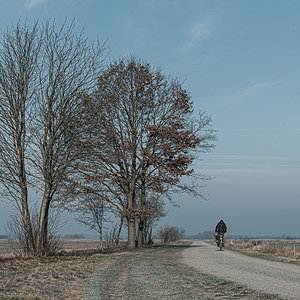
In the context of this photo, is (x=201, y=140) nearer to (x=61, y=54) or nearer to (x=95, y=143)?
(x=95, y=143)

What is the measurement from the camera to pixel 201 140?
99.7 feet

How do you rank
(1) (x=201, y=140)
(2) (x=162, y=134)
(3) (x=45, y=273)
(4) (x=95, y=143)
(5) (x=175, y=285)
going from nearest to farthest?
(5) (x=175, y=285)
(3) (x=45, y=273)
(4) (x=95, y=143)
(2) (x=162, y=134)
(1) (x=201, y=140)

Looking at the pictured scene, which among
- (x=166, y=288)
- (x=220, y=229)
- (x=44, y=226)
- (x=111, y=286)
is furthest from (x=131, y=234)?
(x=166, y=288)

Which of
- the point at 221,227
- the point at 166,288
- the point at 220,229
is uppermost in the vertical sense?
the point at 221,227

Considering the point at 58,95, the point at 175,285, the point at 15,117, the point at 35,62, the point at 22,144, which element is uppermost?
the point at 35,62

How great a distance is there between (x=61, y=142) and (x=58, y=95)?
213 centimetres

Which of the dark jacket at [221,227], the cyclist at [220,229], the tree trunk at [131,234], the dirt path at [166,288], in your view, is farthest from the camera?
the tree trunk at [131,234]

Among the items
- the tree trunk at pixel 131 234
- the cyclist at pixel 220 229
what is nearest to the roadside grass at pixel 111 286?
Result: the tree trunk at pixel 131 234

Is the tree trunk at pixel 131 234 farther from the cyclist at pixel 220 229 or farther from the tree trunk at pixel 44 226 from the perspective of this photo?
the tree trunk at pixel 44 226

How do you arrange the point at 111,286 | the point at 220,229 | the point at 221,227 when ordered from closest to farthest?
the point at 111,286 < the point at 220,229 < the point at 221,227

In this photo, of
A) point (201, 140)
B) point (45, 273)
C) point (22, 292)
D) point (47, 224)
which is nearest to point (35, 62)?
point (47, 224)

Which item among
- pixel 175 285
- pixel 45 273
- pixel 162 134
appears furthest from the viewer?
pixel 162 134

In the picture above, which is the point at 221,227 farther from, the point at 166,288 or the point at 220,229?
the point at 166,288

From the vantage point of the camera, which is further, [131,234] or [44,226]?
[131,234]
